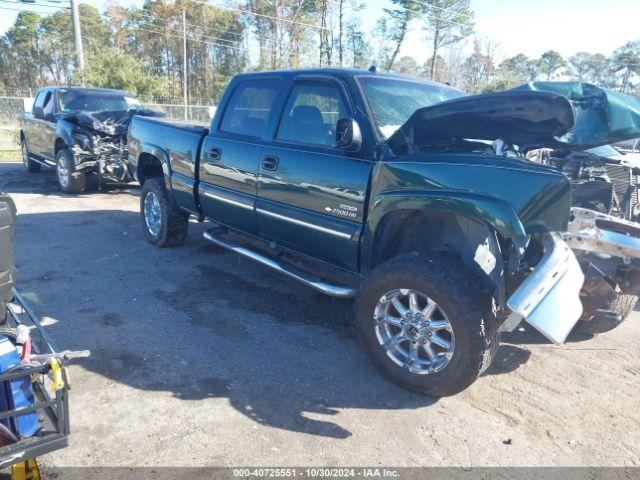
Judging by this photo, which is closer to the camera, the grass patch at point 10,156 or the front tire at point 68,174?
the front tire at point 68,174

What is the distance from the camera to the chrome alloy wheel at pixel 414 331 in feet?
10.3

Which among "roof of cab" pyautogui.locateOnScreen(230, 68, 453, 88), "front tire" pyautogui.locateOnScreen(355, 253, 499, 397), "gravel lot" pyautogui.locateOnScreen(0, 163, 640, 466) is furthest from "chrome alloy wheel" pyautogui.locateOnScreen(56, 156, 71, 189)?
"front tire" pyautogui.locateOnScreen(355, 253, 499, 397)

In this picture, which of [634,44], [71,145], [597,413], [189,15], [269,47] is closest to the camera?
[597,413]

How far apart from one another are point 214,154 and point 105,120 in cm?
569

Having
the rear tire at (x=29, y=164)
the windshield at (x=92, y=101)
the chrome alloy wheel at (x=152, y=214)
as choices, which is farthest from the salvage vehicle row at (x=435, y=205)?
the rear tire at (x=29, y=164)

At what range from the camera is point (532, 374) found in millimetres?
3568

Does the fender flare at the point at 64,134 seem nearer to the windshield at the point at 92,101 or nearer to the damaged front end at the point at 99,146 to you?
the damaged front end at the point at 99,146

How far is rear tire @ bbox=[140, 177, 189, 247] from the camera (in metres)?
5.97

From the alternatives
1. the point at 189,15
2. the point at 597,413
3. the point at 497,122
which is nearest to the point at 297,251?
the point at 497,122

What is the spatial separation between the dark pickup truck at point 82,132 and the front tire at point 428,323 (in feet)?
22.6

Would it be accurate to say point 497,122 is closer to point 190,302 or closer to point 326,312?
point 326,312

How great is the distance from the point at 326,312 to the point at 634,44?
217 feet

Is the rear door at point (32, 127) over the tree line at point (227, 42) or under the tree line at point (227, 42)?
under

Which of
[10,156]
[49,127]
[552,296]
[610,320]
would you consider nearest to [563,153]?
[610,320]
